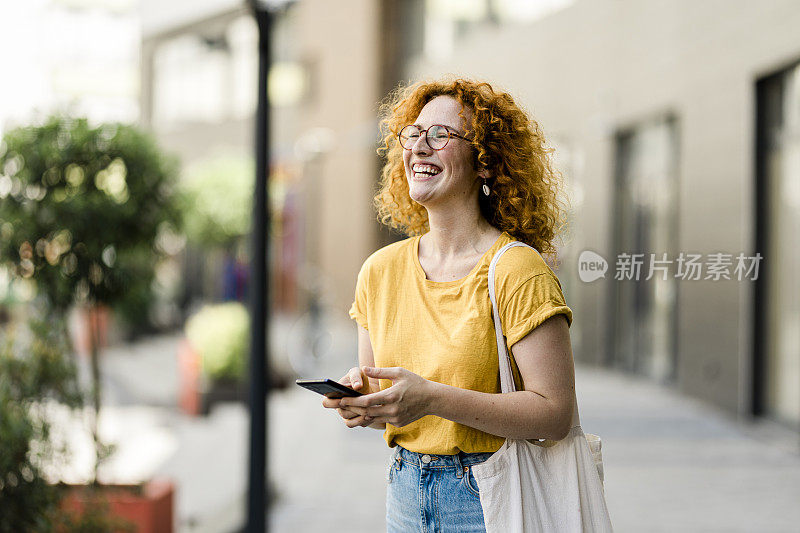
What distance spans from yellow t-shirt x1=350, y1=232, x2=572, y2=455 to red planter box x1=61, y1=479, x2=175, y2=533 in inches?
110

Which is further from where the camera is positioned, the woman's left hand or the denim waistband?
the denim waistband

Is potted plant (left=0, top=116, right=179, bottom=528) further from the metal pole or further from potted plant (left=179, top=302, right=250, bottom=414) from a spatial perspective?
potted plant (left=179, top=302, right=250, bottom=414)

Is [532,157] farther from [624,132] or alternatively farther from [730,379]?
[624,132]

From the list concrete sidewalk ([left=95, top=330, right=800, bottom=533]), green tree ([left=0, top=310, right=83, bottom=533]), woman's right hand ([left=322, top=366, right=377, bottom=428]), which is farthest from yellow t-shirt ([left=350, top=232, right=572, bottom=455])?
green tree ([left=0, top=310, right=83, bottom=533])

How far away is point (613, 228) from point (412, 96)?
11.8ft

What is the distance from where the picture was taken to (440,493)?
1562 mm

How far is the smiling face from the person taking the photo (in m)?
1.56

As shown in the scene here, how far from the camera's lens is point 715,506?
4371mm

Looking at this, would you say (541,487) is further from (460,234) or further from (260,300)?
(260,300)

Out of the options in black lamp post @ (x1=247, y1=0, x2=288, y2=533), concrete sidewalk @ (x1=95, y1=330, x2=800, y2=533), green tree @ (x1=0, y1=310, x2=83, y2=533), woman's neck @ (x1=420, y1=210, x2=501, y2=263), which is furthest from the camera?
black lamp post @ (x1=247, y1=0, x2=288, y2=533)

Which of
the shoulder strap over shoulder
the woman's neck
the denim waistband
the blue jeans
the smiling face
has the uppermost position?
the smiling face

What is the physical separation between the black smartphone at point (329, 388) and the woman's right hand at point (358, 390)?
0.02 m

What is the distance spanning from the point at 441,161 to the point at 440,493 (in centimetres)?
59

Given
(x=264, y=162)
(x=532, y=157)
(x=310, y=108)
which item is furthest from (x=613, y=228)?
(x=310, y=108)
